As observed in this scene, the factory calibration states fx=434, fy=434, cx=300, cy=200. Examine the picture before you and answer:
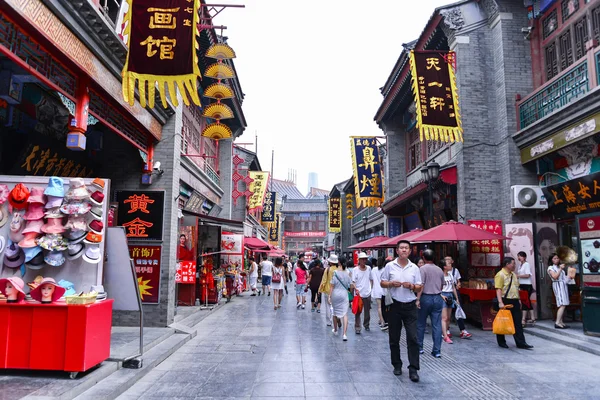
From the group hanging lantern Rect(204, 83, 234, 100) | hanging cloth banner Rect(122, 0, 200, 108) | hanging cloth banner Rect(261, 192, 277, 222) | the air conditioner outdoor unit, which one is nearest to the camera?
hanging cloth banner Rect(122, 0, 200, 108)

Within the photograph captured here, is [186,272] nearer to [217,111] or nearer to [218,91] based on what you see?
[217,111]

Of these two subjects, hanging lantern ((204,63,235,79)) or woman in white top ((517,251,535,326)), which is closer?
A: woman in white top ((517,251,535,326))

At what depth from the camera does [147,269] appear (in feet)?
30.3

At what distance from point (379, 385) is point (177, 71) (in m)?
5.50

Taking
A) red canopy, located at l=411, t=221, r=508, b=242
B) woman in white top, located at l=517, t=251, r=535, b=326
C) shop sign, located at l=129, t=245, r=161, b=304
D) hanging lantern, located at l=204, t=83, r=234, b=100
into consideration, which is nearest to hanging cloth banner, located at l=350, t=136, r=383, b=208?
hanging lantern, located at l=204, t=83, r=234, b=100

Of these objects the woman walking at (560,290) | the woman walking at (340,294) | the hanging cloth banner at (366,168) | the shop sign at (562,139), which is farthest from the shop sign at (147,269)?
the hanging cloth banner at (366,168)

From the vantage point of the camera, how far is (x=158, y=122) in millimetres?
9625

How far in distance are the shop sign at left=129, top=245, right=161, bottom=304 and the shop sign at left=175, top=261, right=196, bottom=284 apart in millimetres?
3603

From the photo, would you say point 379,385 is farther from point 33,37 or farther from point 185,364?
point 33,37

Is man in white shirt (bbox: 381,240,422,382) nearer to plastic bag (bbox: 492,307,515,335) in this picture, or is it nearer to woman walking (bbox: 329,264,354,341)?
plastic bag (bbox: 492,307,515,335)

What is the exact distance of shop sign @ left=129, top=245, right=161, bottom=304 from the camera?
30.1 ft

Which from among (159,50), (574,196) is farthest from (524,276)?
(159,50)

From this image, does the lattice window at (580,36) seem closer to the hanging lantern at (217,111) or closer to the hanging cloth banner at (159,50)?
the hanging cloth banner at (159,50)

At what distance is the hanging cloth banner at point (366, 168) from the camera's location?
20.3 meters
